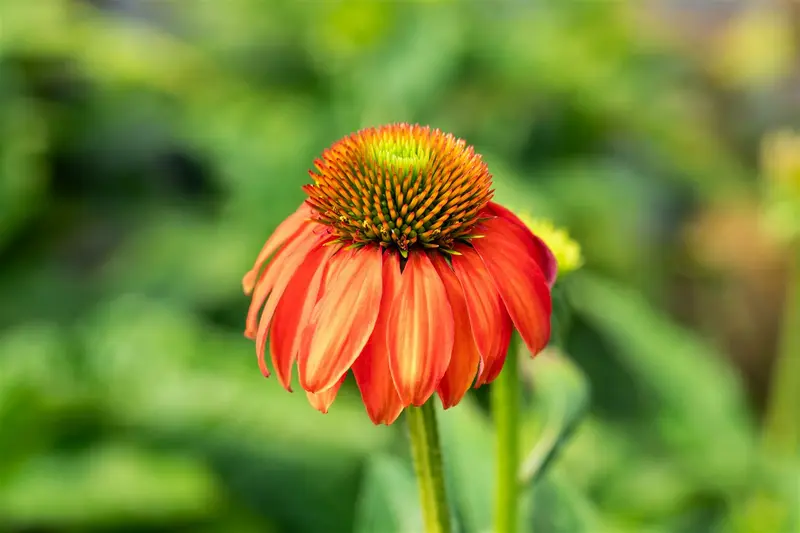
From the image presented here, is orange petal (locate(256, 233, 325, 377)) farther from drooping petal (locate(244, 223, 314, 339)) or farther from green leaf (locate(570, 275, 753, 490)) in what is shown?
green leaf (locate(570, 275, 753, 490))

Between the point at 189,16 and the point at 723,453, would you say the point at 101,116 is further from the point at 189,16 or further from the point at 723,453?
the point at 723,453

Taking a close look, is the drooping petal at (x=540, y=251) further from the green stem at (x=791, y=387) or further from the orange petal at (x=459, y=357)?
the green stem at (x=791, y=387)

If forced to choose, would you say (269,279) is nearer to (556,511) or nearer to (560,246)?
(560,246)

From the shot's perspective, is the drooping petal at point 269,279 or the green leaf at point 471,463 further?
the green leaf at point 471,463

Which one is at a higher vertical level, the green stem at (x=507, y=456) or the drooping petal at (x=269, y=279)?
the drooping petal at (x=269, y=279)

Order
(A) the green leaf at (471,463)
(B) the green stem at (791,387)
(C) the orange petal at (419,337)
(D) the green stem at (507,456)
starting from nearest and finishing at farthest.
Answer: (C) the orange petal at (419,337) → (D) the green stem at (507,456) → (A) the green leaf at (471,463) → (B) the green stem at (791,387)

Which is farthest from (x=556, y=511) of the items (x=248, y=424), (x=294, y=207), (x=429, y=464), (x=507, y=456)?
(x=294, y=207)

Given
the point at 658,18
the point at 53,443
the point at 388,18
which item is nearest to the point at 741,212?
the point at 658,18

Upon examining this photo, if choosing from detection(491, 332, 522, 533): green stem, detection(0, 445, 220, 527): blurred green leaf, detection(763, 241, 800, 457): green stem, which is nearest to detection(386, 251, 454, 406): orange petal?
detection(491, 332, 522, 533): green stem

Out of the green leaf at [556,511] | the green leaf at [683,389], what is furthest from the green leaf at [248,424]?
the green leaf at [556,511]
